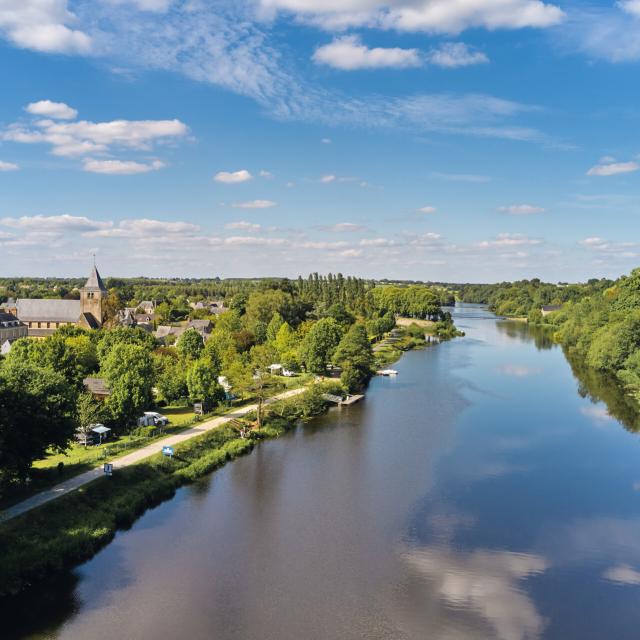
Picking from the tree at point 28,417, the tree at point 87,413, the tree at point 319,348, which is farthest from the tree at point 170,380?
the tree at point 28,417

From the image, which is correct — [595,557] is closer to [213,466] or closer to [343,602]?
[343,602]

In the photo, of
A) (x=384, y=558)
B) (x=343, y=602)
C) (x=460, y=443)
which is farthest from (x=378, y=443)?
(x=343, y=602)

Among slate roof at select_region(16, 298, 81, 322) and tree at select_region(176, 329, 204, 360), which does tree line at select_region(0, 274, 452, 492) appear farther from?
slate roof at select_region(16, 298, 81, 322)

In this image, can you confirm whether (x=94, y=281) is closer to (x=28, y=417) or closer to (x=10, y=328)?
(x=10, y=328)

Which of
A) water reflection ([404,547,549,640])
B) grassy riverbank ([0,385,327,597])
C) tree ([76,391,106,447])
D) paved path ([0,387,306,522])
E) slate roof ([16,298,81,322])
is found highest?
slate roof ([16,298,81,322])

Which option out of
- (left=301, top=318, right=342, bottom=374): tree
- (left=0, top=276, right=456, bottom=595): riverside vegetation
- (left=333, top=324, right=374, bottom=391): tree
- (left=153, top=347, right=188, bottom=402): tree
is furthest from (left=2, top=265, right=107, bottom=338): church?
(left=333, top=324, right=374, bottom=391): tree

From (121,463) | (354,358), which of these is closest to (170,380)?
(121,463)

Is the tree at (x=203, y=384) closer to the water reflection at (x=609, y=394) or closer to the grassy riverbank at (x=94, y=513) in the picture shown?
the grassy riverbank at (x=94, y=513)
